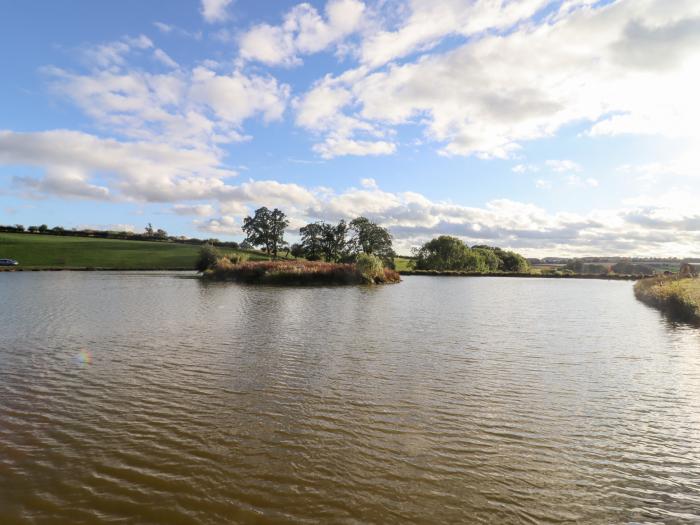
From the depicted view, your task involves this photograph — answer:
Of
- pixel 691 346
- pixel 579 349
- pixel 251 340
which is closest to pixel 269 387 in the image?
pixel 251 340

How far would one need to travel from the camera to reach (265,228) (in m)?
115

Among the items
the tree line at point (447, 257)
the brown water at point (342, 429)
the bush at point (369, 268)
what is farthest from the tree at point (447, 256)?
the brown water at point (342, 429)

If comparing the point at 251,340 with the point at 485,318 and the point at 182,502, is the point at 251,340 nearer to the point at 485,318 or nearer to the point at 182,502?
the point at 182,502

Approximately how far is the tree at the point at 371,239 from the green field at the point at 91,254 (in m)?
41.7

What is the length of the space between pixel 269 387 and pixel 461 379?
5.29 meters

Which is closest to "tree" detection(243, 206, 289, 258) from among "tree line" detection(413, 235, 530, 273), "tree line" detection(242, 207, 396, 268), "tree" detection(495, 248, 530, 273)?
"tree line" detection(242, 207, 396, 268)

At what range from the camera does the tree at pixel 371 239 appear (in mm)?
104438

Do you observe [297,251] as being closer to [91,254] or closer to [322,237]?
[322,237]

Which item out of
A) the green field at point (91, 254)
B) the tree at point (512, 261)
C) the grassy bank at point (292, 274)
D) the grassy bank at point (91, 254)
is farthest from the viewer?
the tree at point (512, 261)

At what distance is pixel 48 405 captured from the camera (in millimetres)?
8578

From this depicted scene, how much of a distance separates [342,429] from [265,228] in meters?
111

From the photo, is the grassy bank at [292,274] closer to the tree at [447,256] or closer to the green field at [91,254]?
the green field at [91,254]

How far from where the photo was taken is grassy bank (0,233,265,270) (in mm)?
83125

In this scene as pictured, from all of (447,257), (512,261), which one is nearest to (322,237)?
(447,257)
